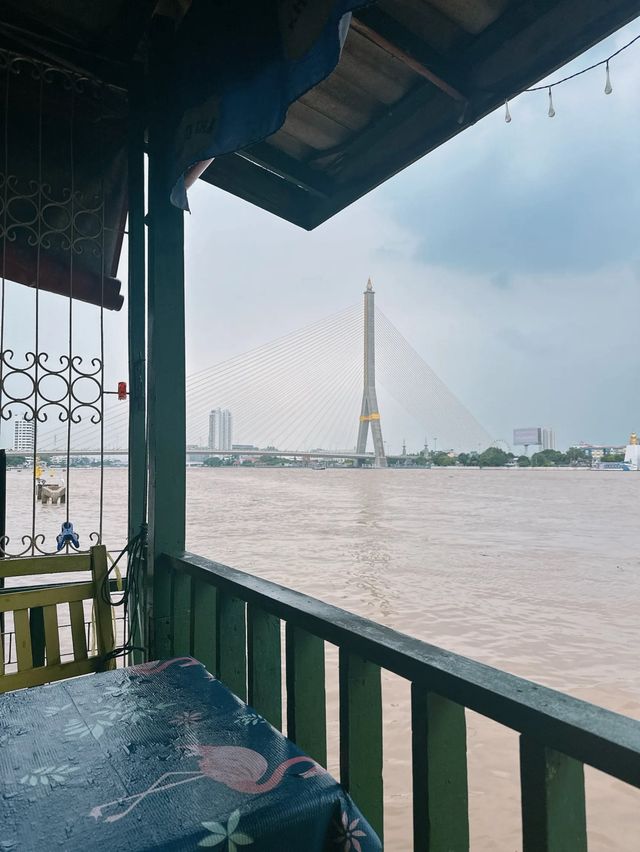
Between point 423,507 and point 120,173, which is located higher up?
point 120,173

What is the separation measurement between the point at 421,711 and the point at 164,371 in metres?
0.94

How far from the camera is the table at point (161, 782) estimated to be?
0.50 m

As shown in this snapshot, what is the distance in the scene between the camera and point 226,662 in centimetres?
98

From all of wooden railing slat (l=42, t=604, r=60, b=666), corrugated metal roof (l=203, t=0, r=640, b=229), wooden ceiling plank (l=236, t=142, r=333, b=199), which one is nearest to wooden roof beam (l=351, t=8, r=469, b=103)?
corrugated metal roof (l=203, t=0, r=640, b=229)

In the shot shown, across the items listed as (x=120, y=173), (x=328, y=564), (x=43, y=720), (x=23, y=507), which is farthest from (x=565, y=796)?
(x=23, y=507)

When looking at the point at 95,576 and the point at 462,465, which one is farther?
the point at 462,465

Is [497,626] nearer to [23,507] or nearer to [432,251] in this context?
[23,507]

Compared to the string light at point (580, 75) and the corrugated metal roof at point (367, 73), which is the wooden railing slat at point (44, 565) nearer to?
the corrugated metal roof at point (367, 73)

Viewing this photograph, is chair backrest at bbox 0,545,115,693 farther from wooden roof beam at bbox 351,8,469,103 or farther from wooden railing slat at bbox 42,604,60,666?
wooden roof beam at bbox 351,8,469,103

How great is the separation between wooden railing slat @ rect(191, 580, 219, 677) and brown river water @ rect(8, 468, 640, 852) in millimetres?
1689

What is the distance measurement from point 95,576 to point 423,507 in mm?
17707

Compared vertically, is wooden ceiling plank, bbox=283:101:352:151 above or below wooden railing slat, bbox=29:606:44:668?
above

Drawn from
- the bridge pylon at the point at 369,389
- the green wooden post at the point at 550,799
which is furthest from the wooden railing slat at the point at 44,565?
the bridge pylon at the point at 369,389

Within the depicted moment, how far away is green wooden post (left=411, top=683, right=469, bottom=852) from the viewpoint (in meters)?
0.57
